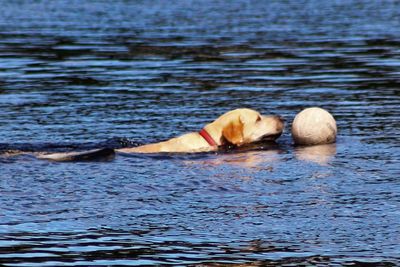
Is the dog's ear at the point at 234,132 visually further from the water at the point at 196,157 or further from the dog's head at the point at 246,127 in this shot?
the water at the point at 196,157

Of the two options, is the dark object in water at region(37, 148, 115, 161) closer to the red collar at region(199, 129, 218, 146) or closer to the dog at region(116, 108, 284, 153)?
the dog at region(116, 108, 284, 153)

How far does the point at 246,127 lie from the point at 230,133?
0.23 m

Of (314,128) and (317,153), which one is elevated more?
(314,128)

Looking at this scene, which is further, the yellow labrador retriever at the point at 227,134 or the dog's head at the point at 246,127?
the dog's head at the point at 246,127

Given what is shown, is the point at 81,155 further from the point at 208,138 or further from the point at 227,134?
the point at 227,134

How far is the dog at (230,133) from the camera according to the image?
48.1ft

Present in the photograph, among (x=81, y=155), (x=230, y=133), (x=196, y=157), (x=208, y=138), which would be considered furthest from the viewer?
(x=230, y=133)

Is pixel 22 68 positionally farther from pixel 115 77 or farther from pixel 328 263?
pixel 328 263

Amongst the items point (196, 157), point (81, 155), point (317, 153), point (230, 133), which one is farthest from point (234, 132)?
point (81, 155)

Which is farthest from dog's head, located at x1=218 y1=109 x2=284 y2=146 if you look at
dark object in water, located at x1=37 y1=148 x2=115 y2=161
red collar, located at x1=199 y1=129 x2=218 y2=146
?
dark object in water, located at x1=37 y1=148 x2=115 y2=161

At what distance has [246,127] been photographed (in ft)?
49.1

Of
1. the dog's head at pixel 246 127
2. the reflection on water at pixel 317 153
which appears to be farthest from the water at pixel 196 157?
the dog's head at pixel 246 127

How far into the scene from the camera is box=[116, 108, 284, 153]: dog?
14.7 metres

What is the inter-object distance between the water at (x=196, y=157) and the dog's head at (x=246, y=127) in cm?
24
